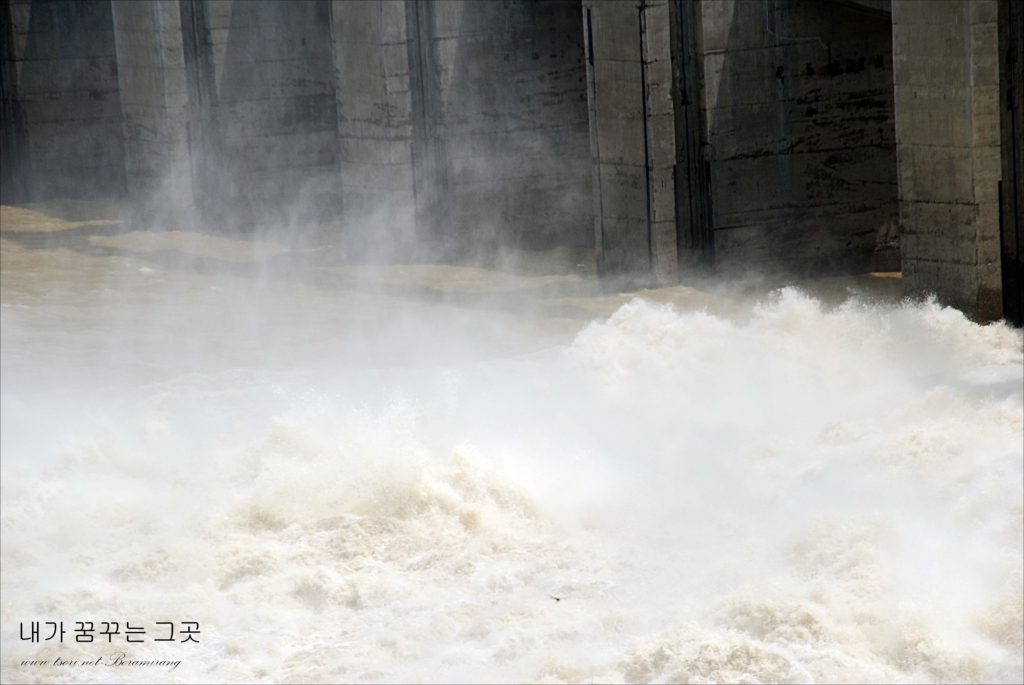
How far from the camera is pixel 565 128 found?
677 inches

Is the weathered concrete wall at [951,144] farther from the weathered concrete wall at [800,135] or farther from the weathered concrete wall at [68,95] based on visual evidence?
the weathered concrete wall at [68,95]

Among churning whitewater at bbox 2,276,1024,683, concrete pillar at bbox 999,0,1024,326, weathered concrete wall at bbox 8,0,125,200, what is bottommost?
churning whitewater at bbox 2,276,1024,683

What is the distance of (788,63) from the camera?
1392 centimetres

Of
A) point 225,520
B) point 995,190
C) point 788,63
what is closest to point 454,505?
point 225,520

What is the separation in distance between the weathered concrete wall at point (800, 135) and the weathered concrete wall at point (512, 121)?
11.3ft

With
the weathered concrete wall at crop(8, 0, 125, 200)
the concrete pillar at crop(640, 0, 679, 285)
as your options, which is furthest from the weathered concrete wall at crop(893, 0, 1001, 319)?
the weathered concrete wall at crop(8, 0, 125, 200)

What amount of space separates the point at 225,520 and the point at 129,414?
2.64m

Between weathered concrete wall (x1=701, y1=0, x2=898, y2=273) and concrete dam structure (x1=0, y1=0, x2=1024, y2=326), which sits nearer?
concrete dam structure (x1=0, y1=0, x2=1024, y2=326)

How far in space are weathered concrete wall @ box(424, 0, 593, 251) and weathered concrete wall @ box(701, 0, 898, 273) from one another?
345cm

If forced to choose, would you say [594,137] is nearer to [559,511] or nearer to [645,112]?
[645,112]

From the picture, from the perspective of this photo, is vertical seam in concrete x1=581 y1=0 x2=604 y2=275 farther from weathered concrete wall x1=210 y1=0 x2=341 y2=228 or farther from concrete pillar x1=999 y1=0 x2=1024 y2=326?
weathered concrete wall x1=210 y1=0 x2=341 y2=228

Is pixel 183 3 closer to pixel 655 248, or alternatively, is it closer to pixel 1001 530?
pixel 655 248

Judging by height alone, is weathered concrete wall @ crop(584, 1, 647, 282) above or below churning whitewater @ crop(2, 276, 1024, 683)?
above

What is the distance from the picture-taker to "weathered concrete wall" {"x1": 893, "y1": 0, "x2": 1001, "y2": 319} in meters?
11.2
